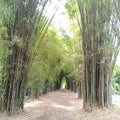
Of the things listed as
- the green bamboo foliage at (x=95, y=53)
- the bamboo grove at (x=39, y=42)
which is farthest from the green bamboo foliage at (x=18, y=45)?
the green bamboo foliage at (x=95, y=53)

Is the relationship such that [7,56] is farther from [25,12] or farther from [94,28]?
[94,28]

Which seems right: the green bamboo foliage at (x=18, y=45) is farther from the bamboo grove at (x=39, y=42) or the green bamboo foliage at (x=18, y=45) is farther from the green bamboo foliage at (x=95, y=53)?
the green bamboo foliage at (x=95, y=53)

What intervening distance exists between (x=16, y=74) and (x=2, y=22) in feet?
4.60

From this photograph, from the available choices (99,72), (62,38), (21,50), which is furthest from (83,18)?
(62,38)

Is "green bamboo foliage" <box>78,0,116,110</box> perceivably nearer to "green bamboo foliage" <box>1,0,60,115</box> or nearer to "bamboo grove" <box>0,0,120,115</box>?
"bamboo grove" <box>0,0,120,115</box>

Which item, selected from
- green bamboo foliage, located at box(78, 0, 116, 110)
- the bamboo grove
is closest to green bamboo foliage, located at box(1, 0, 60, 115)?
the bamboo grove

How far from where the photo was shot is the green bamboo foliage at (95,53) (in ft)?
20.5

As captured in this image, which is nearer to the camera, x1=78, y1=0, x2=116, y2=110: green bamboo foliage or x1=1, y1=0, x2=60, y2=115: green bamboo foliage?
x1=1, y1=0, x2=60, y2=115: green bamboo foliage

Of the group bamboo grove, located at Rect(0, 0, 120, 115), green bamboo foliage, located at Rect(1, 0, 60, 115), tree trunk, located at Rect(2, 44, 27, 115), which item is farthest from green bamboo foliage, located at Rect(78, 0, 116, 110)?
tree trunk, located at Rect(2, 44, 27, 115)

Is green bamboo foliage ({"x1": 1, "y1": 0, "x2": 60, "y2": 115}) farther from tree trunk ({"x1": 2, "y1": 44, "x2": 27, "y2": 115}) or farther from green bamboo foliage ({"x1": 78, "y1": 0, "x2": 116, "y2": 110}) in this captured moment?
green bamboo foliage ({"x1": 78, "y1": 0, "x2": 116, "y2": 110})

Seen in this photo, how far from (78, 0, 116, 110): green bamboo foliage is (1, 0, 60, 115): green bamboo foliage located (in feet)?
4.44

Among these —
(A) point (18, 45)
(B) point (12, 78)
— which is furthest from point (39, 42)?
(B) point (12, 78)

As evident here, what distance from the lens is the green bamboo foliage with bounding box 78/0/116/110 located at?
625cm

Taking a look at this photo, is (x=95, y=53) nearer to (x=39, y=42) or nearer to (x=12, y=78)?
(x=39, y=42)
